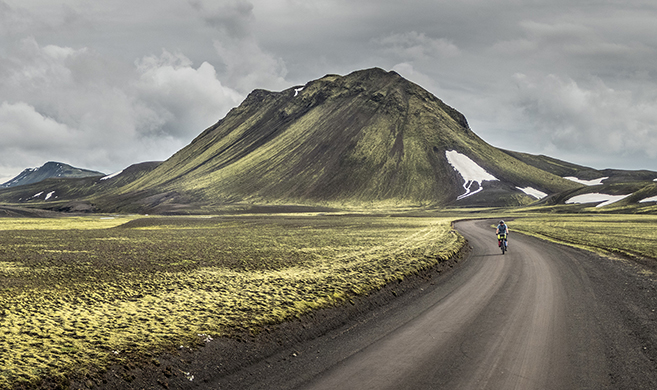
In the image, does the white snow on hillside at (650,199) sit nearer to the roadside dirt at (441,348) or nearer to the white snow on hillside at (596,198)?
the white snow on hillside at (596,198)

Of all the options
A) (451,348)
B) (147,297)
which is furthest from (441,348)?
(147,297)

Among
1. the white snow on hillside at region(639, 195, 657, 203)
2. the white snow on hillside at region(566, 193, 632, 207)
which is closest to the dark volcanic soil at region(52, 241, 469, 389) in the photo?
the white snow on hillside at region(639, 195, 657, 203)

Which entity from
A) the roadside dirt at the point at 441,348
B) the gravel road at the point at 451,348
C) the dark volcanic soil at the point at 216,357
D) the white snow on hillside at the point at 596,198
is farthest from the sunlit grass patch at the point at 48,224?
the white snow on hillside at the point at 596,198

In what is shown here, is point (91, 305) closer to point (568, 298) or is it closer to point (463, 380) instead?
point (463, 380)

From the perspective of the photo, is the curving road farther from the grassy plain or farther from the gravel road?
the grassy plain

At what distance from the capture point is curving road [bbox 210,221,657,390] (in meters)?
9.25

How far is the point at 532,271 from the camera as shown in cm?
2388

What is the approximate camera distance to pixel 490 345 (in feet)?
37.2

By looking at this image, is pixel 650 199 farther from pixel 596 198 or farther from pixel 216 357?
pixel 216 357

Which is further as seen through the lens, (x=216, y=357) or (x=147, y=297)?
(x=147, y=297)

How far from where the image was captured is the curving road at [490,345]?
364 inches

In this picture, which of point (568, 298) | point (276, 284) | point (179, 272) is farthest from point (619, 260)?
point (179, 272)

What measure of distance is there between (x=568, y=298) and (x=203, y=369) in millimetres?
14337

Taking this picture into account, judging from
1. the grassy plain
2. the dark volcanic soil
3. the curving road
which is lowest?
the curving road
